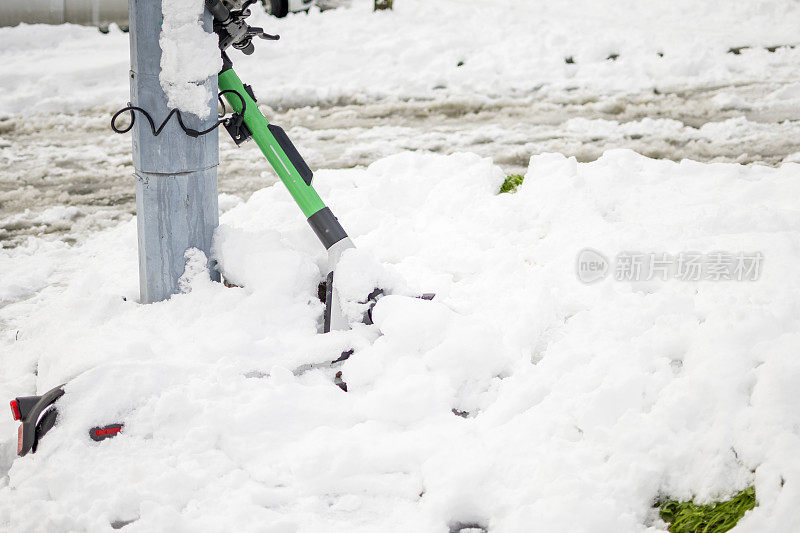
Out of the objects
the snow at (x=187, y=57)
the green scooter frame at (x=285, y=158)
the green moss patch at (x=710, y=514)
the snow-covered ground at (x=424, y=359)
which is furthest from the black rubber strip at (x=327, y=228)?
the green moss patch at (x=710, y=514)

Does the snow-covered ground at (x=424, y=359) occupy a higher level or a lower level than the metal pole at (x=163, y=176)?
lower

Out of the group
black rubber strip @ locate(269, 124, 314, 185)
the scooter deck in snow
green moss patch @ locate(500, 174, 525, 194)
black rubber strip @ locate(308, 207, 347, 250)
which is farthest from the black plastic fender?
green moss patch @ locate(500, 174, 525, 194)

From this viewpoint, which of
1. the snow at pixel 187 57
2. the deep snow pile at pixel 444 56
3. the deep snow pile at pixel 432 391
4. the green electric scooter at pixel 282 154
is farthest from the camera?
the deep snow pile at pixel 444 56

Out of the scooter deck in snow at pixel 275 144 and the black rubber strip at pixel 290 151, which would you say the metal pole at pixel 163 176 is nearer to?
the scooter deck in snow at pixel 275 144

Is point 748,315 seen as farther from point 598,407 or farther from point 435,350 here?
point 435,350

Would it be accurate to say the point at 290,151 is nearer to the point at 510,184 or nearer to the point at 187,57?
the point at 187,57

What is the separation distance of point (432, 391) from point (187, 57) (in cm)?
161

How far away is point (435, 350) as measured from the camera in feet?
8.23

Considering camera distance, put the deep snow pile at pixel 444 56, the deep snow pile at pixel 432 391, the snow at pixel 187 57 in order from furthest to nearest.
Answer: the deep snow pile at pixel 444 56, the snow at pixel 187 57, the deep snow pile at pixel 432 391

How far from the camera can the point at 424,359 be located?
250 centimetres

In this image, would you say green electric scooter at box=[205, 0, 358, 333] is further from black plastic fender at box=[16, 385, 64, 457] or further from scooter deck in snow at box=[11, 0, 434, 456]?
black plastic fender at box=[16, 385, 64, 457]

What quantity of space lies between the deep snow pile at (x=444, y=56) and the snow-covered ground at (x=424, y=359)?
9.71 feet

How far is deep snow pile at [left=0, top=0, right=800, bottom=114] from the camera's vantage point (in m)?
7.89

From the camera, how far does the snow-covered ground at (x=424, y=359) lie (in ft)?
6.39
